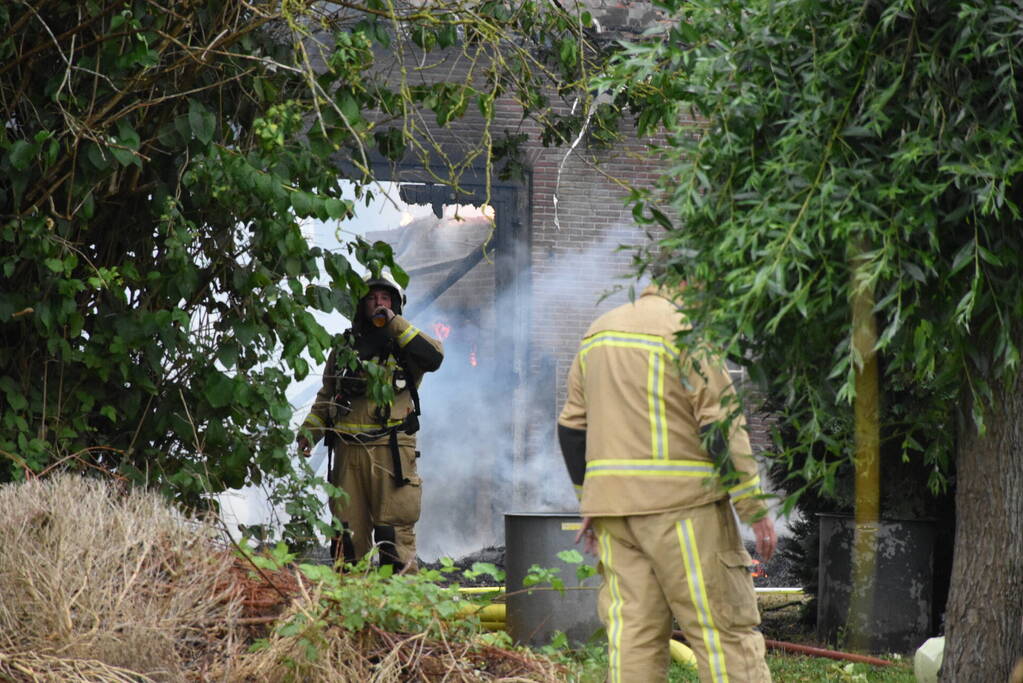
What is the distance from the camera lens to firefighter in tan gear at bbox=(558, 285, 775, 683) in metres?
4.09

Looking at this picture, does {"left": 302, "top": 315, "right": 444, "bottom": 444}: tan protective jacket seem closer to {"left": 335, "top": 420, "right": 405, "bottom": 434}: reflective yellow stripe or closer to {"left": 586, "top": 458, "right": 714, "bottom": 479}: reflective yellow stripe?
{"left": 335, "top": 420, "right": 405, "bottom": 434}: reflective yellow stripe

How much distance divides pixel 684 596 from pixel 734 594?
161 millimetres

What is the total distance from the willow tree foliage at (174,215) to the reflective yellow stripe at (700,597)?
2095mm

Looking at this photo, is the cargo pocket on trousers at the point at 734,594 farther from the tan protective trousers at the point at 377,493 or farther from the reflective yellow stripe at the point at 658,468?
the tan protective trousers at the point at 377,493

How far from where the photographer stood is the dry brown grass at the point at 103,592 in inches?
150

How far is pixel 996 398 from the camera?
3762mm

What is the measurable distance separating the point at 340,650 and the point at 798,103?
2.29 m

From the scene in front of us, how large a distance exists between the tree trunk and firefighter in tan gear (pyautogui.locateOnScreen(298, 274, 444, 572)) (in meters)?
3.84

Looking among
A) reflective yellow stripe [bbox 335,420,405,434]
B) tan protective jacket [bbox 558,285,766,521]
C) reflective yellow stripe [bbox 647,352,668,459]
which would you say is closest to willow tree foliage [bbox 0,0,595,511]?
reflective yellow stripe [bbox 335,420,405,434]

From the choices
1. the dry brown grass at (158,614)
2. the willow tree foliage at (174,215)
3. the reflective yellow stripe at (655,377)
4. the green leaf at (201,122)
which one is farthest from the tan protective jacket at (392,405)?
the reflective yellow stripe at (655,377)

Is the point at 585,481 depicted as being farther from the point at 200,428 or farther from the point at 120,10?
the point at 120,10

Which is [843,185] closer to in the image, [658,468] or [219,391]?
[658,468]

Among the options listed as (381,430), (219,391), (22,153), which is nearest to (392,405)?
(381,430)

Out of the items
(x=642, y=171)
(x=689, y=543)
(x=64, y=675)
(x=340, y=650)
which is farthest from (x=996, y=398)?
(x=642, y=171)
